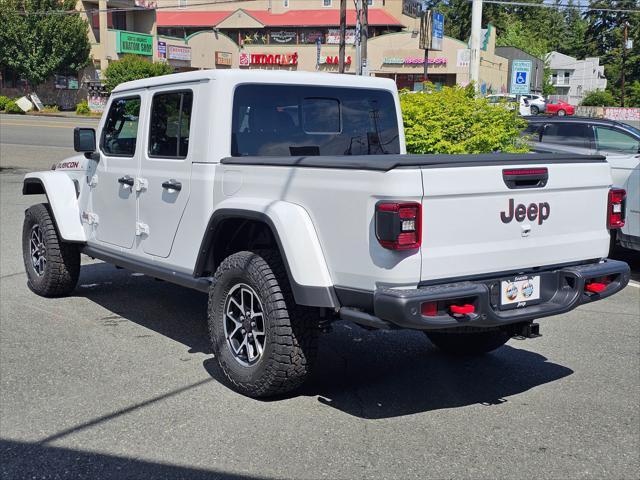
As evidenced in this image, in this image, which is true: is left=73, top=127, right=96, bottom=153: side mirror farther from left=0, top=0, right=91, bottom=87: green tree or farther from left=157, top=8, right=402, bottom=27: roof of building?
left=157, top=8, right=402, bottom=27: roof of building

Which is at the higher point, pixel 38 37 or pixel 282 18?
pixel 282 18

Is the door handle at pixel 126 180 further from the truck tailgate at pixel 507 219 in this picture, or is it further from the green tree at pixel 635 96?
the green tree at pixel 635 96

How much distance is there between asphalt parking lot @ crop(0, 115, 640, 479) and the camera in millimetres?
4168

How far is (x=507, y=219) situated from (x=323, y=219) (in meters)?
1.06

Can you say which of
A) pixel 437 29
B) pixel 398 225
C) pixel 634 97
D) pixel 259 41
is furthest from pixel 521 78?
pixel 634 97

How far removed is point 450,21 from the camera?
9106 cm

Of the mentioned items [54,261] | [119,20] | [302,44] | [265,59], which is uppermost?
[119,20]

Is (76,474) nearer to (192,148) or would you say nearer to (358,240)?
(358,240)

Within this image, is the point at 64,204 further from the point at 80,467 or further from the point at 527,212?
the point at 527,212

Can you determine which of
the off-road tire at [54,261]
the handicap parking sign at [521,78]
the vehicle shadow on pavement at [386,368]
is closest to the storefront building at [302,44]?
the handicap parking sign at [521,78]

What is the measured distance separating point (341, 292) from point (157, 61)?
56262mm

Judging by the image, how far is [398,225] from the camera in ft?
13.5

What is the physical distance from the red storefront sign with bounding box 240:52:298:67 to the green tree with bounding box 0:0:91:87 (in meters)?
13.4

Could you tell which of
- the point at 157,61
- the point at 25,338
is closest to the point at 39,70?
the point at 157,61
